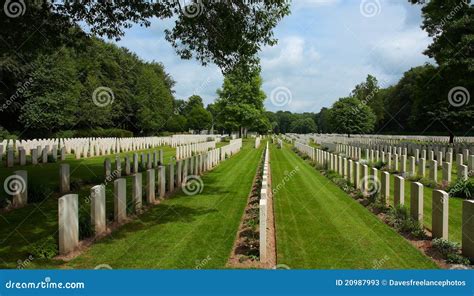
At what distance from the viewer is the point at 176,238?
8016mm

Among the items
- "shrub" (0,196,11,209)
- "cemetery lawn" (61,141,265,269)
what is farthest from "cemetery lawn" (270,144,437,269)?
"shrub" (0,196,11,209)

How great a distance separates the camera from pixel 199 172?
62.5ft

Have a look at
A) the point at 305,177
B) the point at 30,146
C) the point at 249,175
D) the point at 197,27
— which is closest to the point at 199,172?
the point at 249,175

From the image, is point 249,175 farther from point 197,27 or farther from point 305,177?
point 197,27

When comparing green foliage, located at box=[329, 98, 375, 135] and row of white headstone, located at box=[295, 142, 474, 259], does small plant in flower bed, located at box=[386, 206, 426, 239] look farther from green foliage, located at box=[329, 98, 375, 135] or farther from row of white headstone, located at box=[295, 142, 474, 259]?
green foliage, located at box=[329, 98, 375, 135]

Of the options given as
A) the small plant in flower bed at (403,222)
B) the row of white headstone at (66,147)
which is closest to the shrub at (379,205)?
the small plant in flower bed at (403,222)

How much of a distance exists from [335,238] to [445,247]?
6.09ft

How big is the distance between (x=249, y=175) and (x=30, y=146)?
15.8m

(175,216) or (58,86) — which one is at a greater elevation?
(58,86)

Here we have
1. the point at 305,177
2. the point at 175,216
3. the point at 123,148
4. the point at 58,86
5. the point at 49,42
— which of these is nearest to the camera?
the point at 175,216

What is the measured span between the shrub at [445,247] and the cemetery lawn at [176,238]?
3474 millimetres

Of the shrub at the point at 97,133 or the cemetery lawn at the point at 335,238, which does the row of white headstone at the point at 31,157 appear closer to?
the cemetery lawn at the point at 335,238

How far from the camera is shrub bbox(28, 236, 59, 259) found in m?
6.79

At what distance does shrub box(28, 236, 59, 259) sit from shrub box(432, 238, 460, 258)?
6.26 metres
